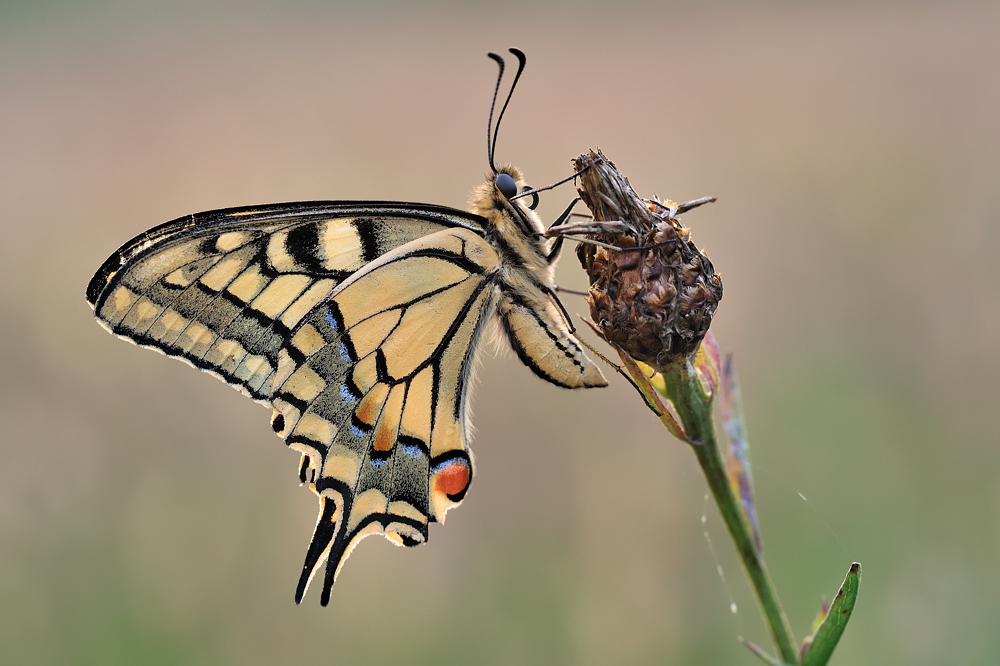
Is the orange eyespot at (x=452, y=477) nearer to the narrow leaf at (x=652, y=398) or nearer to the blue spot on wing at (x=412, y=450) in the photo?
the blue spot on wing at (x=412, y=450)

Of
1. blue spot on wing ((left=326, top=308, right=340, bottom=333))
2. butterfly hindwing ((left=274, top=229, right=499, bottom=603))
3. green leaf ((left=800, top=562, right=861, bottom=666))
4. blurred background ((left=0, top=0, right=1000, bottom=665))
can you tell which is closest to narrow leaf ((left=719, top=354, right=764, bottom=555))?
green leaf ((left=800, top=562, right=861, bottom=666))

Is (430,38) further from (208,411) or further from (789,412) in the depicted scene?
(789,412)

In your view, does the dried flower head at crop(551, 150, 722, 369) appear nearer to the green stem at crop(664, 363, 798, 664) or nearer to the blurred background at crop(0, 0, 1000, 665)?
the green stem at crop(664, 363, 798, 664)

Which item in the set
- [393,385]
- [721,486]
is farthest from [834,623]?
[393,385]

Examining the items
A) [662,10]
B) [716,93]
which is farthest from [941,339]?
[662,10]

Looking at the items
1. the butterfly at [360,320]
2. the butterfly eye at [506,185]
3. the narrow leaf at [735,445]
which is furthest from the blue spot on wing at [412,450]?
the narrow leaf at [735,445]

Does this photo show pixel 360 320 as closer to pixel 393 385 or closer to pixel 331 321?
pixel 331 321

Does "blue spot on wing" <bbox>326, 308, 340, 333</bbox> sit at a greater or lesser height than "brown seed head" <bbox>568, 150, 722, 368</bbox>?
greater
